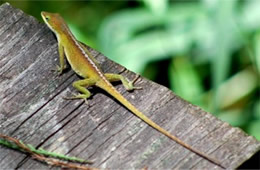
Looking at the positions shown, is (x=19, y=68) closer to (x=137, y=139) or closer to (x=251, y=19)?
(x=137, y=139)

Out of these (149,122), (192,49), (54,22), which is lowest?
Answer: (192,49)

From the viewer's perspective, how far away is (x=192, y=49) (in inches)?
233

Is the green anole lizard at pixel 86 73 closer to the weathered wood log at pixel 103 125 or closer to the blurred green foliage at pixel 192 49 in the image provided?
the weathered wood log at pixel 103 125

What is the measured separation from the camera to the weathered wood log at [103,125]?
3.04 metres

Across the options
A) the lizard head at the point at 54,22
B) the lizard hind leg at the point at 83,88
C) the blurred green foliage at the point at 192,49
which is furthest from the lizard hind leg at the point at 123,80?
the blurred green foliage at the point at 192,49

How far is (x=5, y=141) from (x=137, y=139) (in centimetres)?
61

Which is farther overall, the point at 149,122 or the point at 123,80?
the point at 123,80

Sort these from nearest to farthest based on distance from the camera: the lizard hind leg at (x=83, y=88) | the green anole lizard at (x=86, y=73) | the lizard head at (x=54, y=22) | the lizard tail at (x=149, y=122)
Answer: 1. the lizard tail at (x=149, y=122)
2. the green anole lizard at (x=86, y=73)
3. the lizard hind leg at (x=83, y=88)
4. the lizard head at (x=54, y=22)

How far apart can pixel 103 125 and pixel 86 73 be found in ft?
3.41

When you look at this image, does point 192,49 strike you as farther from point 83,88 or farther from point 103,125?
point 103,125

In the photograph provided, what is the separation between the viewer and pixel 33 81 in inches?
135

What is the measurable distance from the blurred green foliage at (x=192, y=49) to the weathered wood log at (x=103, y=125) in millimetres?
2077

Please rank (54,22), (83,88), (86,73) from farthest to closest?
(54,22), (86,73), (83,88)

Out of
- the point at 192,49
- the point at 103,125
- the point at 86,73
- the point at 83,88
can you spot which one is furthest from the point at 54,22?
the point at 103,125
